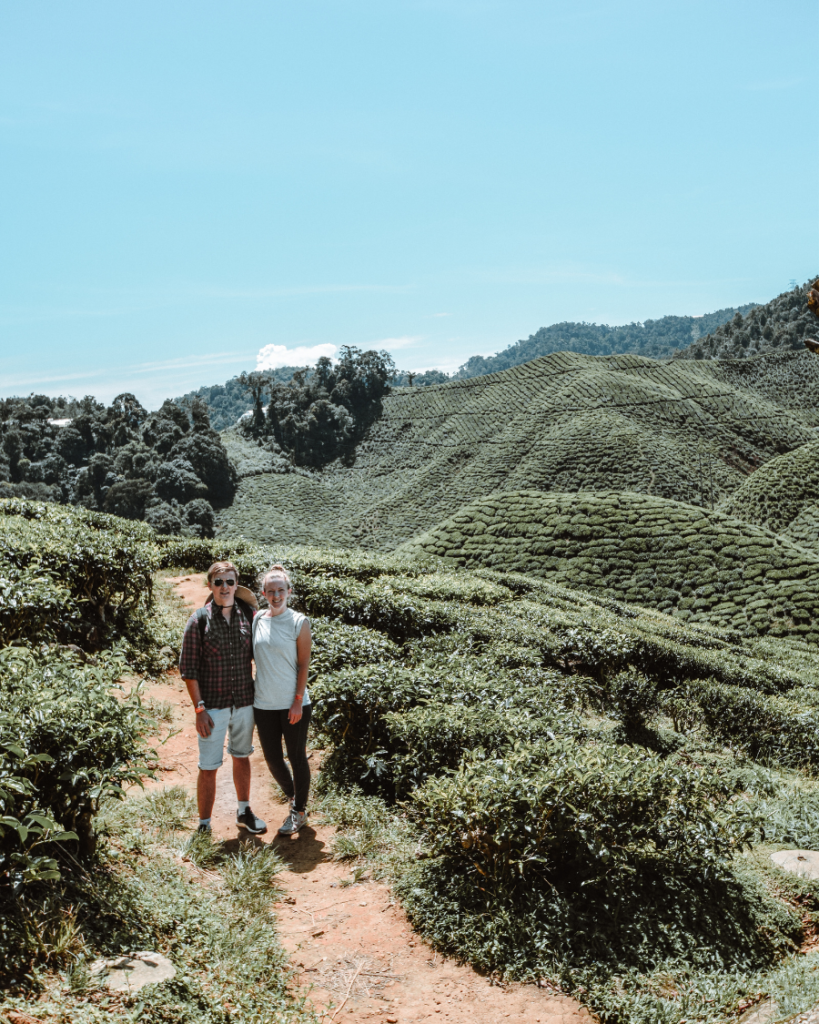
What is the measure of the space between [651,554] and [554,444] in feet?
94.2

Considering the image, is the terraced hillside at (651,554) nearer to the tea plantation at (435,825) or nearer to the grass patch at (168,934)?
the tea plantation at (435,825)

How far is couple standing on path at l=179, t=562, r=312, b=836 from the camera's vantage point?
14.7 ft

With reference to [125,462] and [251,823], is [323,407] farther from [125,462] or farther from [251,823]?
[251,823]

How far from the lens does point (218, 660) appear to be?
4.48 metres

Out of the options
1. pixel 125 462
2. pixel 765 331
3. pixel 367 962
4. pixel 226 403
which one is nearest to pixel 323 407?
pixel 125 462

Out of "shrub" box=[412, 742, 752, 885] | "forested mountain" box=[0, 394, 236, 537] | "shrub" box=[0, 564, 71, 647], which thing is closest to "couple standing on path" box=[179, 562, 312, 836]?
"shrub" box=[412, 742, 752, 885]

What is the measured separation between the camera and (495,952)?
337cm

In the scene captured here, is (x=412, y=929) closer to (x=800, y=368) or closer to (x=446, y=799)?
(x=446, y=799)

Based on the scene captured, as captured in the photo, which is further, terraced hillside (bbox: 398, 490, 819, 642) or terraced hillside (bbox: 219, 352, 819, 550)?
terraced hillside (bbox: 219, 352, 819, 550)

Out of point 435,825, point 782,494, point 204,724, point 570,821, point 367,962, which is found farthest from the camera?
point 782,494

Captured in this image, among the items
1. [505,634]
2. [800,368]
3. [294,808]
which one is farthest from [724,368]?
[294,808]

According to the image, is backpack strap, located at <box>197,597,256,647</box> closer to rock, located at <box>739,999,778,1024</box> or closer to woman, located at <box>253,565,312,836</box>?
woman, located at <box>253,565,312,836</box>

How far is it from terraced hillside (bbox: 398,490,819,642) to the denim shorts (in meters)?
21.9

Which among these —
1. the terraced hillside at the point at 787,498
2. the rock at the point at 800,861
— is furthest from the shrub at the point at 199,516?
the rock at the point at 800,861
